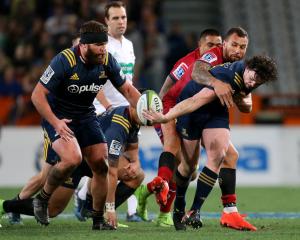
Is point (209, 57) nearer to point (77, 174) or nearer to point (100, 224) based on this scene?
point (77, 174)

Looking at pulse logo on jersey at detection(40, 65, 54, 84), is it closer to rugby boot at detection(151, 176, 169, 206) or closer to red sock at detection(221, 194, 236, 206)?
rugby boot at detection(151, 176, 169, 206)

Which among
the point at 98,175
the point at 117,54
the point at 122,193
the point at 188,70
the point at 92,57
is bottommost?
the point at 122,193

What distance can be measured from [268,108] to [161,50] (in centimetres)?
246

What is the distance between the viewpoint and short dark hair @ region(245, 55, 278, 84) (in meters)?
9.05

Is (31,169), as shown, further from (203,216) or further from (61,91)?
(61,91)

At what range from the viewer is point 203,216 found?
457 inches

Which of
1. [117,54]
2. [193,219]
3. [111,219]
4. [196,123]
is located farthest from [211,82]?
[117,54]

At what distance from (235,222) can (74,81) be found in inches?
82.9

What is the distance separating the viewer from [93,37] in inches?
357

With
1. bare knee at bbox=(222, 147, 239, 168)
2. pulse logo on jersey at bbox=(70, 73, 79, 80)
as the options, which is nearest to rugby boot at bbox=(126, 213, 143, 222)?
bare knee at bbox=(222, 147, 239, 168)

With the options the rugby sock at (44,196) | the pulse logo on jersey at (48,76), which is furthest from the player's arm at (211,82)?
the rugby sock at (44,196)

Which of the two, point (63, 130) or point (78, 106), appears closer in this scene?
point (63, 130)

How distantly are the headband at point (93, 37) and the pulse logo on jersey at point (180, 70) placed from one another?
1817 millimetres

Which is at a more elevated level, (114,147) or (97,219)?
(114,147)
